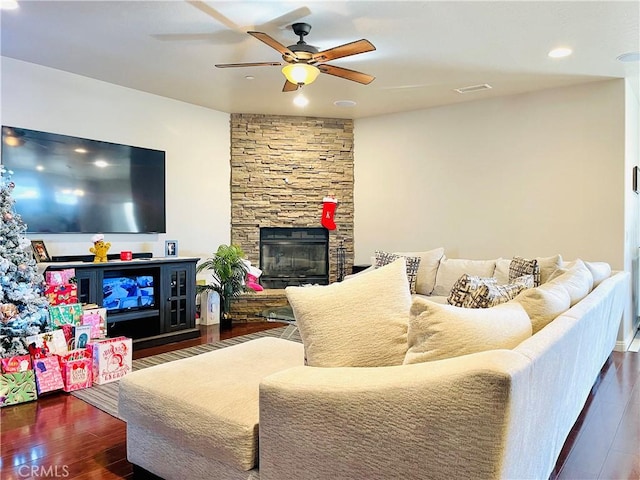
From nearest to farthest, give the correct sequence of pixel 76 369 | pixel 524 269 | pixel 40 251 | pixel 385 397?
pixel 385 397, pixel 76 369, pixel 524 269, pixel 40 251

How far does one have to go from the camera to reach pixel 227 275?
5102mm

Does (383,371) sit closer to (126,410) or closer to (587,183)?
(126,410)

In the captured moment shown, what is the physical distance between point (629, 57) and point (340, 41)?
2358 mm

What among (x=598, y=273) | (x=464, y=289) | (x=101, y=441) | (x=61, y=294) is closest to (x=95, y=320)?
(x=61, y=294)

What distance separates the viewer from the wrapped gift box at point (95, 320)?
3389 millimetres

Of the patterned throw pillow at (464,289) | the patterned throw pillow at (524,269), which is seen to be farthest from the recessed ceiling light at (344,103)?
the patterned throw pillow at (464,289)

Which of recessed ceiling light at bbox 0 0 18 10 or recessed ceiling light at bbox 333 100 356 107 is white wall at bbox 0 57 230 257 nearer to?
recessed ceiling light at bbox 0 0 18 10

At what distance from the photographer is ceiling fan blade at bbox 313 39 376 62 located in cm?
292

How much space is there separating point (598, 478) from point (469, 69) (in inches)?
129

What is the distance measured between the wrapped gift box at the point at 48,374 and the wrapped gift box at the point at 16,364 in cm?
4

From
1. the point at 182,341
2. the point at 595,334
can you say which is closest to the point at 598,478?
the point at 595,334

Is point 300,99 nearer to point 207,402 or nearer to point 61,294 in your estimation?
point 61,294

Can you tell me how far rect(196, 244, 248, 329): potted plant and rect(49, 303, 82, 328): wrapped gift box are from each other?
5.97ft

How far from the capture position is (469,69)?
404cm
